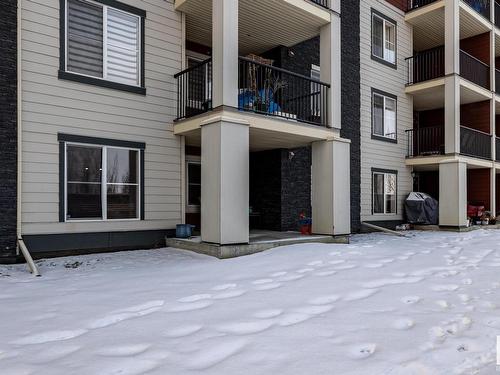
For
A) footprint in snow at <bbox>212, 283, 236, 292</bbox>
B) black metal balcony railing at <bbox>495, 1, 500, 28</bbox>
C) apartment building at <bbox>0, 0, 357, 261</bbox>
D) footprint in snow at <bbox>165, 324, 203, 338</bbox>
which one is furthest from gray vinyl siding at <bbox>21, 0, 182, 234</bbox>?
black metal balcony railing at <bbox>495, 1, 500, 28</bbox>

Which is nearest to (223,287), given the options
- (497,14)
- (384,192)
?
(384,192)

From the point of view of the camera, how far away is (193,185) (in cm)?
1046

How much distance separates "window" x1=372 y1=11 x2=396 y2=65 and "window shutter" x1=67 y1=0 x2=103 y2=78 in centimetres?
997

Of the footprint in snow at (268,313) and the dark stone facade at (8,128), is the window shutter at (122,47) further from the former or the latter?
the footprint in snow at (268,313)

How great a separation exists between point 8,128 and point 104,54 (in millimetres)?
2496

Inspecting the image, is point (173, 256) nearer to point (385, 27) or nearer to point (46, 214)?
point (46, 214)

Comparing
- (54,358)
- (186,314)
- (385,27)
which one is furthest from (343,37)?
(54,358)

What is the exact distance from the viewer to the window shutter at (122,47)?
27.1 ft

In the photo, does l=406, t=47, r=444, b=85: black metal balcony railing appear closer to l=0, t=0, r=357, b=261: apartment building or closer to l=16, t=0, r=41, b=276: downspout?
l=0, t=0, r=357, b=261: apartment building

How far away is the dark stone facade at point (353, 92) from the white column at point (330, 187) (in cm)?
353

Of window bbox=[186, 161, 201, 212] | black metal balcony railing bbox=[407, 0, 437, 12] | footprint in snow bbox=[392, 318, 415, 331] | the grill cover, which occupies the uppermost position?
black metal balcony railing bbox=[407, 0, 437, 12]

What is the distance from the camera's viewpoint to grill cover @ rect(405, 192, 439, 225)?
14.2 metres

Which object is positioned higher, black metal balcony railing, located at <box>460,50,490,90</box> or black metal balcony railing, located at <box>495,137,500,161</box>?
black metal balcony railing, located at <box>460,50,490,90</box>

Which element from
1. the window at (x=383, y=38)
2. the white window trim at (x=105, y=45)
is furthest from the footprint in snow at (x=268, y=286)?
the window at (x=383, y=38)
